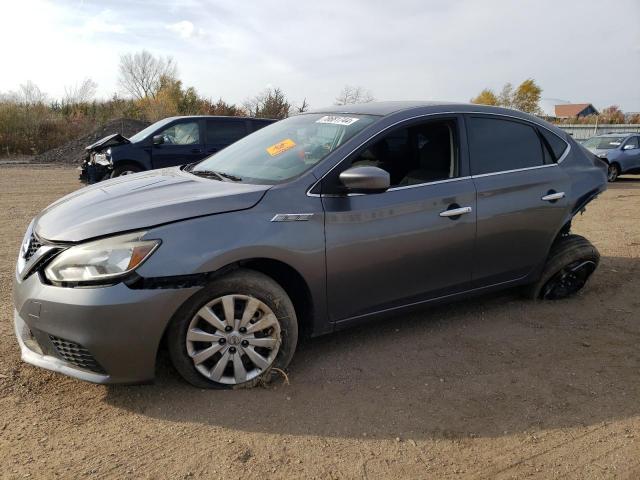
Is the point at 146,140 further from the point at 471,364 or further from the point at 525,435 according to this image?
the point at 525,435

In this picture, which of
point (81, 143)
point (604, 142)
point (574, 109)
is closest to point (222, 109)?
point (81, 143)

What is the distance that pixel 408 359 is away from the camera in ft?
11.4

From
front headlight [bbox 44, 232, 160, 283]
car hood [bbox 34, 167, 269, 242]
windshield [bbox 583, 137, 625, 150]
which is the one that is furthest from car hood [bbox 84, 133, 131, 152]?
windshield [bbox 583, 137, 625, 150]

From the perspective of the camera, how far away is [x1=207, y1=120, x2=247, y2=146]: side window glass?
10.8 m

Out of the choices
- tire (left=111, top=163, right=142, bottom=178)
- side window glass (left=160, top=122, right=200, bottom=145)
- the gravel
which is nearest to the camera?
tire (left=111, top=163, right=142, bottom=178)

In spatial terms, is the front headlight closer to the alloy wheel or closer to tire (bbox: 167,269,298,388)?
tire (bbox: 167,269,298,388)

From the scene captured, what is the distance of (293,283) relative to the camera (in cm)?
318

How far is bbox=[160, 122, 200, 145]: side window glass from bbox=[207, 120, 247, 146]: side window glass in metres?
0.29

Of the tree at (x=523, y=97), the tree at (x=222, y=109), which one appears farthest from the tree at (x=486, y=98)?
the tree at (x=222, y=109)

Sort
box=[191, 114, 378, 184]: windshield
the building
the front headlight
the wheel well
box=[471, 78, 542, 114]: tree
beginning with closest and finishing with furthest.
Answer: the front headlight
the wheel well
box=[191, 114, 378, 184]: windshield
box=[471, 78, 542, 114]: tree
the building

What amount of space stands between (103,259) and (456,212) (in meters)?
2.29

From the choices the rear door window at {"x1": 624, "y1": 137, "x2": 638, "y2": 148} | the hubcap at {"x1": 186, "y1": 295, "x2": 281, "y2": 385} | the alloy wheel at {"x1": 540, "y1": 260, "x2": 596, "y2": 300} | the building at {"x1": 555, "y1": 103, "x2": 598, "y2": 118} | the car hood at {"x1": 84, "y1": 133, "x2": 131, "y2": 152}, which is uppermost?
the building at {"x1": 555, "y1": 103, "x2": 598, "y2": 118}

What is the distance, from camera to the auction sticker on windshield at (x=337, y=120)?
3.62 meters

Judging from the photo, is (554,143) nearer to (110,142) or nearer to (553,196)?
(553,196)
